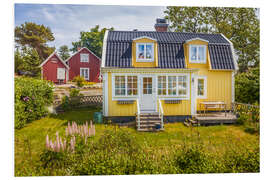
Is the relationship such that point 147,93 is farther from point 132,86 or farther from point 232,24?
point 232,24

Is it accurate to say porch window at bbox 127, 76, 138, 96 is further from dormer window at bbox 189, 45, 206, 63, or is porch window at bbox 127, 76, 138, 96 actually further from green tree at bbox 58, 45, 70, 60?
dormer window at bbox 189, 45, 206, 63

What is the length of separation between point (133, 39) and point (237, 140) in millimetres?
4094

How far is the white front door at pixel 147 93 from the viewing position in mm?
5262

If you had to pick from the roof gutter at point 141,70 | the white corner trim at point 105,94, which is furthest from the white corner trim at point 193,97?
the white corner trim at point 105,94

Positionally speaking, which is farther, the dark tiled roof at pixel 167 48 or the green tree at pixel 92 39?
the dark tiled roof at pixel 167 48

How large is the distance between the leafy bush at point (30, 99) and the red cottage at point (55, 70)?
9.3 inches

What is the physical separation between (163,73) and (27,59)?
3711 mm

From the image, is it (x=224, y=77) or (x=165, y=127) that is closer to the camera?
(x=165, y=127)

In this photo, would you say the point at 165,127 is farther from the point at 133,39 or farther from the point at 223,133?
the point at 133,39

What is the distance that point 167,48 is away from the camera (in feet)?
19.2

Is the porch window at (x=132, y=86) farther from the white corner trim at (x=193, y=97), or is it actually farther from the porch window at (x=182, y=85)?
the white corner trim at (x=193, y=97)

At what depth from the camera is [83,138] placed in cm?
304

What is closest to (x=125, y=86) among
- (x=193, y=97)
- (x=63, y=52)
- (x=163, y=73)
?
(x=163, y=73)
